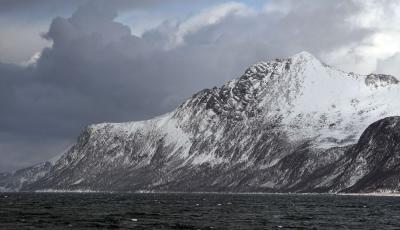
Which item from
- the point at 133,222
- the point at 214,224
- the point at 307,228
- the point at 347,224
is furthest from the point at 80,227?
the point at 347,224

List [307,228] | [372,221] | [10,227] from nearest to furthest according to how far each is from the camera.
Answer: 1. [10,227]
2. [307,228]
3. [372,221]

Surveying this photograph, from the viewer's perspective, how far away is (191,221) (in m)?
153

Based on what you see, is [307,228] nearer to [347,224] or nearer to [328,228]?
[328,228]

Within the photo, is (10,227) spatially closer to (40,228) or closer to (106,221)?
(40,228)

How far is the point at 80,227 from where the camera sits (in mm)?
127938

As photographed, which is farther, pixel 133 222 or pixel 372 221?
pixel 372 221

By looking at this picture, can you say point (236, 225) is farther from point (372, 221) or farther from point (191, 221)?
point (372, 221)

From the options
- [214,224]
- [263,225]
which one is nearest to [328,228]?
[263,225]

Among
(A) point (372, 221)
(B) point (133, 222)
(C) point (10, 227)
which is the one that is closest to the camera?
(C) point (10, 227)

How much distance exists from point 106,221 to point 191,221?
1803 cm

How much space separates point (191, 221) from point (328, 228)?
30.8 meters

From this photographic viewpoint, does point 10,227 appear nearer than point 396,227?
Yes

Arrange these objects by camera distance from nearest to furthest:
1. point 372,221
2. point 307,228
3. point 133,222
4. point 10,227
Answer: point 10,227, point 307,228, point 133,222, point 372,221

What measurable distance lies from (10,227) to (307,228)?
2126 inches
